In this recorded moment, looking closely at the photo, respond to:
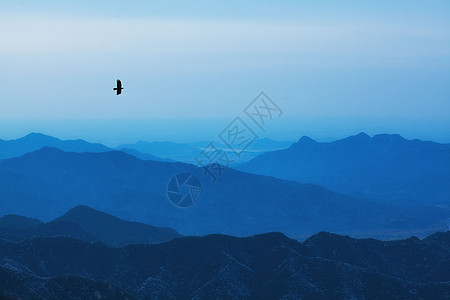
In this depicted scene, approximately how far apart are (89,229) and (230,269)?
7197 cm

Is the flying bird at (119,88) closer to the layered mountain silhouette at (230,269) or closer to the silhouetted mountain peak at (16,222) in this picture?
the layered mountain silhouette at (230,269)

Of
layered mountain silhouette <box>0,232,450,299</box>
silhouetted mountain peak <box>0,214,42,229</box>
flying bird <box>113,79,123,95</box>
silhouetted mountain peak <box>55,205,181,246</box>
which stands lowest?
silhouetted mountain peak <box>55,205,181,246</box>

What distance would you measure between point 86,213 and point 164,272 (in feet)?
246

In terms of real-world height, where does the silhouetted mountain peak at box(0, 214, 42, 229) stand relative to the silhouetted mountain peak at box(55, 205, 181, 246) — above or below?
above

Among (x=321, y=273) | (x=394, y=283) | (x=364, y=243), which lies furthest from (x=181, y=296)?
(x=364, y=243)

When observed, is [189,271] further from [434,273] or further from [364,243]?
[434,273]

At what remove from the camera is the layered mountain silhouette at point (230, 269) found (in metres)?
88.6

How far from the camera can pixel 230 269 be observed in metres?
95.4

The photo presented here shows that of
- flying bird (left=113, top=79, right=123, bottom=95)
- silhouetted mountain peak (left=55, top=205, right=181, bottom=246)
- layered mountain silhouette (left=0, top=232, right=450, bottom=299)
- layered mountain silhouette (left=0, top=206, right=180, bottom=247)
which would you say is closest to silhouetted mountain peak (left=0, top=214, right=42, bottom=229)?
layered mountain silhouette (left=0, top=206, right=180, bottom=247)

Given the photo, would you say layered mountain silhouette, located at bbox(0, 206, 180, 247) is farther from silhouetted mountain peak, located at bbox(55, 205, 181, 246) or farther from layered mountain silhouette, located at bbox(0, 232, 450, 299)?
layered mountain silhouette, located at bbox(0, 232, 450, 299)

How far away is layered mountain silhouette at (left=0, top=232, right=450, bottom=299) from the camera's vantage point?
291 ft

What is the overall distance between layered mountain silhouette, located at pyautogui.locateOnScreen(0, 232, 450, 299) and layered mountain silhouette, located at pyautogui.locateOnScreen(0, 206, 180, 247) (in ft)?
93.1

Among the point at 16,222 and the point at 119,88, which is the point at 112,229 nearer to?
the point at 16,222

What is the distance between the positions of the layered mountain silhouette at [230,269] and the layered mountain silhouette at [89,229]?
28379 mm
